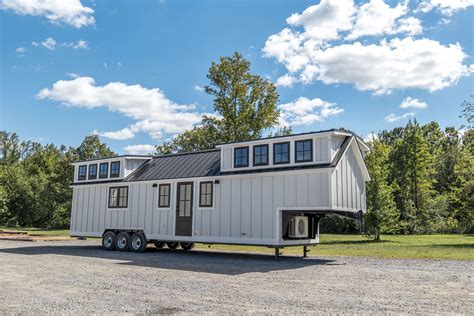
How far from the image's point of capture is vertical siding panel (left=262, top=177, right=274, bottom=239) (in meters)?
15.9

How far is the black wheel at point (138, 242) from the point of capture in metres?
18.9

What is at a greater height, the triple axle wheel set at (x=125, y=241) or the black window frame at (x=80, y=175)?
the black window frame at (x=80, y=175)

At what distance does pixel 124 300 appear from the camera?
8039 millimetres

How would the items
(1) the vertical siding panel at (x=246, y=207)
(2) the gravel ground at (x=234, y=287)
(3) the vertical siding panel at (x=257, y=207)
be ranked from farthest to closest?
1. (1) the vertical siding panel at (x=246, y=207)
2. (3) the vertical siding panel at (x=257, y=207)
3. (2) the gravel ground at (x=234, y=287)

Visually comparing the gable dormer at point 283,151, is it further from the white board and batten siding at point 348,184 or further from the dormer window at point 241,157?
the white board and batten siding at point 348,184

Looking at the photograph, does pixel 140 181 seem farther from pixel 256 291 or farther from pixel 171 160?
pixel 256 291

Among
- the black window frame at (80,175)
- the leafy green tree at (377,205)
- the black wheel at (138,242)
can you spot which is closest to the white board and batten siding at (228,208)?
the black wheel at (138,242)

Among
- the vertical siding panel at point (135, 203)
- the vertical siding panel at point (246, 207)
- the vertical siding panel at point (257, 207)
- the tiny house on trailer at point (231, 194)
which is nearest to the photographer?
the tiny house on trailer at point (231, 194)

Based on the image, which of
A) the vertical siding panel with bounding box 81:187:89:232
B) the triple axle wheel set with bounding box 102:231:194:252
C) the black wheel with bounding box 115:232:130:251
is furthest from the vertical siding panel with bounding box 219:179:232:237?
the vertical siding panel with bounding box 81:187:89:232

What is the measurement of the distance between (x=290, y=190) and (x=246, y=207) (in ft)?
6.73

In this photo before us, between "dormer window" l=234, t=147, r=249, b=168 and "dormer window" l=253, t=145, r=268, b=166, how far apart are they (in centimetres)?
38

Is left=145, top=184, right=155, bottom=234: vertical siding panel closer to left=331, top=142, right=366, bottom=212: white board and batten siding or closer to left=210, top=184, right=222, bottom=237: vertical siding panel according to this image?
left=210, top=184, right=222, bottom=237: vertical siding panel

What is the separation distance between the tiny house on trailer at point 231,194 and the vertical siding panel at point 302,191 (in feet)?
0.12

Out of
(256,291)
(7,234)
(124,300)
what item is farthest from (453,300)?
(7,234)
